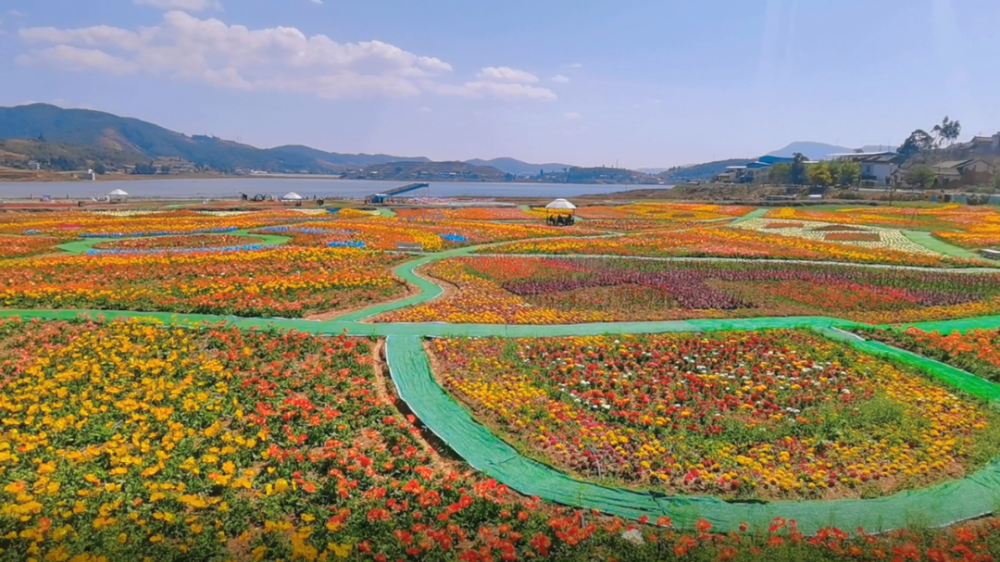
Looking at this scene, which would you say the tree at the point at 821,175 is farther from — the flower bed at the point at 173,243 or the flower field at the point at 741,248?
the flower bed at the point at 173,243

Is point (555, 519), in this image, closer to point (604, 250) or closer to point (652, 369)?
point (652, 369)

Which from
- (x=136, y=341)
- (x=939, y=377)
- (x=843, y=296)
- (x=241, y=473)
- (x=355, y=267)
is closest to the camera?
(x=241, y=473)

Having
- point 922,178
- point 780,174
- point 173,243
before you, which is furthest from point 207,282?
point 780,174

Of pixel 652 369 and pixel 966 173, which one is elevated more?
pixel 966 173

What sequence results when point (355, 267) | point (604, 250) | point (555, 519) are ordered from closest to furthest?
point (555, 519), point (355, 267), point (604, 250)

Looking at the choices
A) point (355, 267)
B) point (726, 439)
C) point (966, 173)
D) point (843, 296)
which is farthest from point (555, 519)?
point (966, 173)

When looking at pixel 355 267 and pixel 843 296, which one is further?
pixel 355 267

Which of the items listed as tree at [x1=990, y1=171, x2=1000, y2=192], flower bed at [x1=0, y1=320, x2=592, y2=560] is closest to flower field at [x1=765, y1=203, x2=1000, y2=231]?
tree at [x1=990, y1=171, x2=1000, y2=192]
